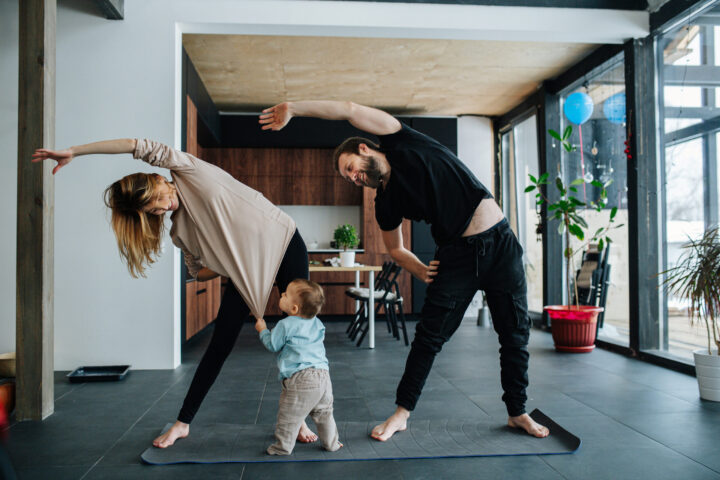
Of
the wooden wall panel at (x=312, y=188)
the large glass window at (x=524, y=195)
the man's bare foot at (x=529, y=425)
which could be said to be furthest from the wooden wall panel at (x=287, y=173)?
the man's bare foot at (x=529, y=425)

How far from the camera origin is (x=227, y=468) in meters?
2.23

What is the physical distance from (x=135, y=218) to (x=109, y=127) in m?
2.42

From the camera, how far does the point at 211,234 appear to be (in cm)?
238

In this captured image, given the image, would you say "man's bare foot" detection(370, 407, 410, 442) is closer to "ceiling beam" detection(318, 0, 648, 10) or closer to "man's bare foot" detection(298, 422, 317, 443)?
"man's bare foot" detection(298, 422, 317, 443)

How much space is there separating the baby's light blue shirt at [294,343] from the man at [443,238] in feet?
1.71

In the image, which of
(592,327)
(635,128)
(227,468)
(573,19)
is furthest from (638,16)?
(227,468)

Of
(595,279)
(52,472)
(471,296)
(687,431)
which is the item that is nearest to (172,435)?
(52,472)

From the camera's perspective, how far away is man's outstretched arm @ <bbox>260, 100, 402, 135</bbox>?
2199 mm

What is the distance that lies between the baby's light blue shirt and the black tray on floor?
7.08 feet

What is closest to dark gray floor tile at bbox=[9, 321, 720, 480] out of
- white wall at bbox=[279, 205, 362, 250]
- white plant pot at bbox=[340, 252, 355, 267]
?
white plant pot at bbox=[340, 252, 355, 267]

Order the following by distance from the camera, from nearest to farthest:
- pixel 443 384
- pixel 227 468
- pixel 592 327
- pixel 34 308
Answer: pixel 227 468
pixel 34 308
pixel 443 384
pixel 592 327

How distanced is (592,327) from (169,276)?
3.70 m

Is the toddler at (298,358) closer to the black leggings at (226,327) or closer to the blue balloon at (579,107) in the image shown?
the black leggings at (226,327)

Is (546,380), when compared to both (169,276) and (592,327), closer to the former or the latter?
(592,327)
